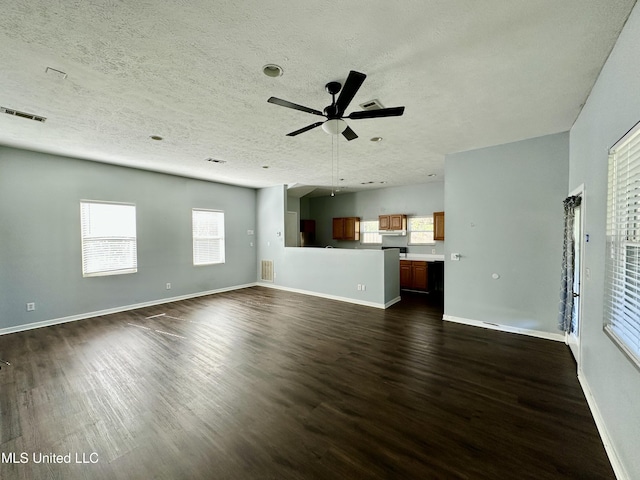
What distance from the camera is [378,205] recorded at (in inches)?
321

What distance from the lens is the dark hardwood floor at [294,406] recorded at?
1.72 m

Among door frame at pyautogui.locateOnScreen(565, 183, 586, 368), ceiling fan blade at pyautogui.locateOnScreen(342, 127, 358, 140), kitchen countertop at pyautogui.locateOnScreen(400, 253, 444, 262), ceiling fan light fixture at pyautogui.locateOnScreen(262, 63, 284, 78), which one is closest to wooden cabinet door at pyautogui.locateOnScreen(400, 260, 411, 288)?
kitchen countertop at pyautogui.locateOnScreen(400, 253, 444, 262)

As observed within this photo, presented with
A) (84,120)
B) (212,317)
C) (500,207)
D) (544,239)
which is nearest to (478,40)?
(500,207)

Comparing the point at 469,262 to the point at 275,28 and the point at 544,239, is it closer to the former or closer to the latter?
the point at 544,239

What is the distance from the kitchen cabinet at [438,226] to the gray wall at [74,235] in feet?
19.7

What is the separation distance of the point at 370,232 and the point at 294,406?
21.7ft

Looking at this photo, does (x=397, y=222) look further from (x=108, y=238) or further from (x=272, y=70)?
(x=108, y=238)

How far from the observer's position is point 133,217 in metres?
5.34

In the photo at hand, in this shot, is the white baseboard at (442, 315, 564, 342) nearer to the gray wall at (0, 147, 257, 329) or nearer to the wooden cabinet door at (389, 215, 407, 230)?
the wooden cabinet door at (389, 215, 407, 230)

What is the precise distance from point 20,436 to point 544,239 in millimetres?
6016

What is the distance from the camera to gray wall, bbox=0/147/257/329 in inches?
159

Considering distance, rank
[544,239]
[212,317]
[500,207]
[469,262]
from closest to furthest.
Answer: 1. [544,239]
2. [500,207]
3. [469,262]
4. [212,317]

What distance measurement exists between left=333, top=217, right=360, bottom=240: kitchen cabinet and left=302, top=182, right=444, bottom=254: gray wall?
258mm

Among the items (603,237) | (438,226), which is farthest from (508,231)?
(438,226)
